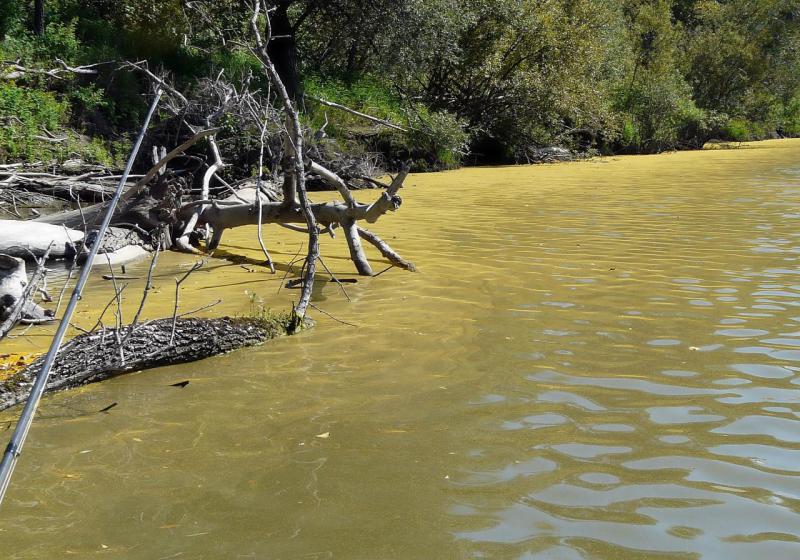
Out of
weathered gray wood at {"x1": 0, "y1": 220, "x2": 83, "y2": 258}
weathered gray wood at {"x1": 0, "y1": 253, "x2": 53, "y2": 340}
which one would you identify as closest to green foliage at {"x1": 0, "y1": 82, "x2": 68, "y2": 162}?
weathered gray wood at {"x1": 0, "y1": 220, "x2": 83, "y2": 258}

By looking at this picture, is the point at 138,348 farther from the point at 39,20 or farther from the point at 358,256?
the point at 39,20

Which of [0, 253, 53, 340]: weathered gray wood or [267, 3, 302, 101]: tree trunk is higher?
[267, 3, 302, 101]: tree trunk

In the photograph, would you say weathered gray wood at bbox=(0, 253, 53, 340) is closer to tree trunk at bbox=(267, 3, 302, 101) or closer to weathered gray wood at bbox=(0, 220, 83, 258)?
weathered gray wood at bbox=(0, 220, 83, 258)

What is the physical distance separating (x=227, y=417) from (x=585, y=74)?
2490 cm

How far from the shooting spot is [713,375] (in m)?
4.46

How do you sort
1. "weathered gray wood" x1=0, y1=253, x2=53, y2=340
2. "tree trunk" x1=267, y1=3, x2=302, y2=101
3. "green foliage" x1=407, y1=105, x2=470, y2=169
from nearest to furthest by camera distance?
"weathered gray wood" x1=0, y1=253, x2=53, y2=340, "tree trunk" x1=267, y1=3, x2=302, y2=101, "green foliage" x1=407, y1=105, x2=470, y2=169

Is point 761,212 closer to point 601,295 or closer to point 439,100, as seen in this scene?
point 601,295

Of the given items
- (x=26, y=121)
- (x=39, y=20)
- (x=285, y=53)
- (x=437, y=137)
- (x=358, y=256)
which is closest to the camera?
(x=358, y=256)

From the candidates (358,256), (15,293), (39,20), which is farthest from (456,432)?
(39,20)

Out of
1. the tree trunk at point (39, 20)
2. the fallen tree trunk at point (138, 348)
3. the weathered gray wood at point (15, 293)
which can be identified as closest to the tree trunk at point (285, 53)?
the tree trunk at point (39, 20)

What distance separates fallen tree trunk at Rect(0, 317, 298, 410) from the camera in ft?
14.1

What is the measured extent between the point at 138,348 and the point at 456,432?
210cm

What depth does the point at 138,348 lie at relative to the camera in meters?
4.72

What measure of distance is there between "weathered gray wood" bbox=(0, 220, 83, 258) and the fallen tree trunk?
3583mm
